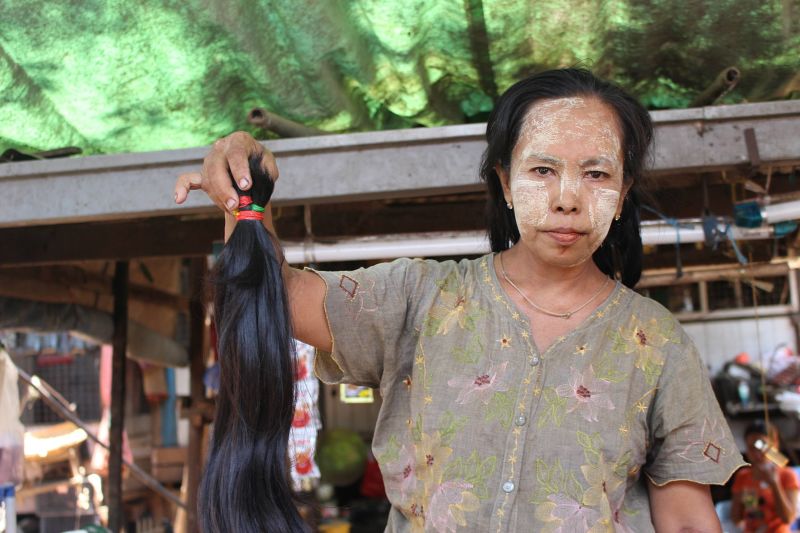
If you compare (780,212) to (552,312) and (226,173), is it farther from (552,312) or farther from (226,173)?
(226,173)

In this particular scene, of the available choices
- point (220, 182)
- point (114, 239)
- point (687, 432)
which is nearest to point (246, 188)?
point (220, 182)

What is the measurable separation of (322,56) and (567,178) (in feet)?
2.57

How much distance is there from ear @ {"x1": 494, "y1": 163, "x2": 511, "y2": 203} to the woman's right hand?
47cm

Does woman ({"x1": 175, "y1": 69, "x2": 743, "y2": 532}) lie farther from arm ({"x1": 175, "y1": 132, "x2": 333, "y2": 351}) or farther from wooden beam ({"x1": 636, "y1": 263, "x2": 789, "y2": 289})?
wooden beam ({"x1": 636, "y1": 263, "x2": 789, "y2": 289})

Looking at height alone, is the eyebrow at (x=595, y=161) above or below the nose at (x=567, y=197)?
above

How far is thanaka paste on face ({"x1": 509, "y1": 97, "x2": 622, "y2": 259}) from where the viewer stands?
61.2 inches

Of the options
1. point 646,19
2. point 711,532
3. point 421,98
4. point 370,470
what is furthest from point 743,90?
point 370,470

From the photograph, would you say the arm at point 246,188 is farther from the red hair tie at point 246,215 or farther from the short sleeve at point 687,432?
the short sleeve at point 687,432

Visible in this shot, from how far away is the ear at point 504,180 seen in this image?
66.3 inches

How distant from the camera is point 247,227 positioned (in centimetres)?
147

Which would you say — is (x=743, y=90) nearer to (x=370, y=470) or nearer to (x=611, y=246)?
(x=611, y=246)

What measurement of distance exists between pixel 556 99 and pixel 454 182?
0.40 meters

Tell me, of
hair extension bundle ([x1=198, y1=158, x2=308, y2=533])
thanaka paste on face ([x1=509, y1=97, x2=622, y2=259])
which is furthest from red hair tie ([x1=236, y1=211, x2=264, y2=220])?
thanaka paste on face ([x1=509, y1=97, x2=622, y2=259])

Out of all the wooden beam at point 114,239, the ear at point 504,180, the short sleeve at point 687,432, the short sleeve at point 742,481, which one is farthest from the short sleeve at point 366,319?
the short sleeve at point 742,481
